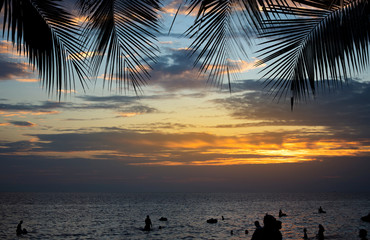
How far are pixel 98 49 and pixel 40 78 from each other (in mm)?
385

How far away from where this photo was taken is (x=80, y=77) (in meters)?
2.25

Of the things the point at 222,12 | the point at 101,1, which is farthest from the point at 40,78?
the point at 222,12

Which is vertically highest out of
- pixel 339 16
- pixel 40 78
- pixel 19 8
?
pixel 339 16

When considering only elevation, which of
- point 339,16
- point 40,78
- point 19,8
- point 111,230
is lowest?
point 111,230

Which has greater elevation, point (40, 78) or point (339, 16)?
point (339, 16)

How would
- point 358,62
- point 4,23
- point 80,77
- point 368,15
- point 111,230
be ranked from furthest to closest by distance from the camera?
1. point 111,230
2. point 358,62
3. point 368,15
4. point 80,77
5. point 4,23

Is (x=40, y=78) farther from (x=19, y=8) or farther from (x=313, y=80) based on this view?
(x=313, y=80)

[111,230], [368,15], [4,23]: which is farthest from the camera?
[111,230]

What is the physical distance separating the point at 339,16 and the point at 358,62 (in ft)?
1.16

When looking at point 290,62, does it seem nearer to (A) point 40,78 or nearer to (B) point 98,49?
(B) point 98,49

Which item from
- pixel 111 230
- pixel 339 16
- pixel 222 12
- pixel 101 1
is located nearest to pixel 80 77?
pixel 101 1

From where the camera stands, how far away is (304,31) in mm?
2590

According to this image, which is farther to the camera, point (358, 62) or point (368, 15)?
point (358, 62)

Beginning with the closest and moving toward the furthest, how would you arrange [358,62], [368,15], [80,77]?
[80,77] → [368,15] → [358,62]
